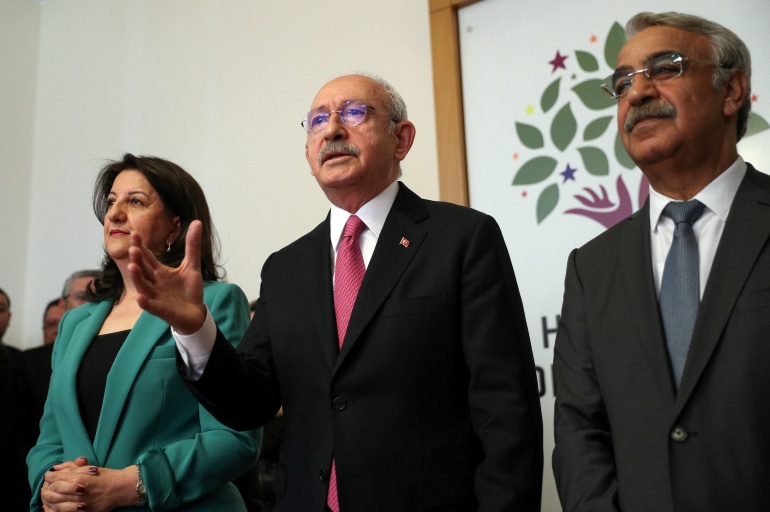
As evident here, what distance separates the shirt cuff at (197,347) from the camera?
2.00 m

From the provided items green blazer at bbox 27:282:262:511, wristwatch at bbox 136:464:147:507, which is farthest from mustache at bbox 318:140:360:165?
wristwatch at bbox 136:464:147:507

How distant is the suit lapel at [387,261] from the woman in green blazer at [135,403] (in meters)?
0.59

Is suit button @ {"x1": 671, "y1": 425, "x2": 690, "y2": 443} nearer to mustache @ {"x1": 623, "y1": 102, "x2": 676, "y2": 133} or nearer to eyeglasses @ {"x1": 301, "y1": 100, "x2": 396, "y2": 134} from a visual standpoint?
mustache @ {"x1": 623, "y1": 102, "x2": 676, "y2": 133}

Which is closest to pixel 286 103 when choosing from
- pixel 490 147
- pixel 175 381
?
pixel 490 147

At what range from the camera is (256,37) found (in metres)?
4.95

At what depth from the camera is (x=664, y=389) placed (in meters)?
1.78

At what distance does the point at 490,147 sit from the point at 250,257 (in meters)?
1.61

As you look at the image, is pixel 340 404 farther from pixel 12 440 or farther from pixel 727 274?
pixel 12 440

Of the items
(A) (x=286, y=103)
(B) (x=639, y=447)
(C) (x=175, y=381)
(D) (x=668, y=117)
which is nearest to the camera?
(B) (x=639, y=447)

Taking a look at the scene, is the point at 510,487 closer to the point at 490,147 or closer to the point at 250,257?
the point at 490,147

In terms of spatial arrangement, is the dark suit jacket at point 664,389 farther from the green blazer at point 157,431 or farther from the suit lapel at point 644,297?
the green blazer at point 157,431

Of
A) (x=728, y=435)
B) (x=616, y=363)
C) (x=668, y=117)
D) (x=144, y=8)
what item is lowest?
(x=728, y=435)

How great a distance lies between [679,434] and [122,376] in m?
1.53

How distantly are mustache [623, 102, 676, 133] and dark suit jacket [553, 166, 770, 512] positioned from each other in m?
0.23
